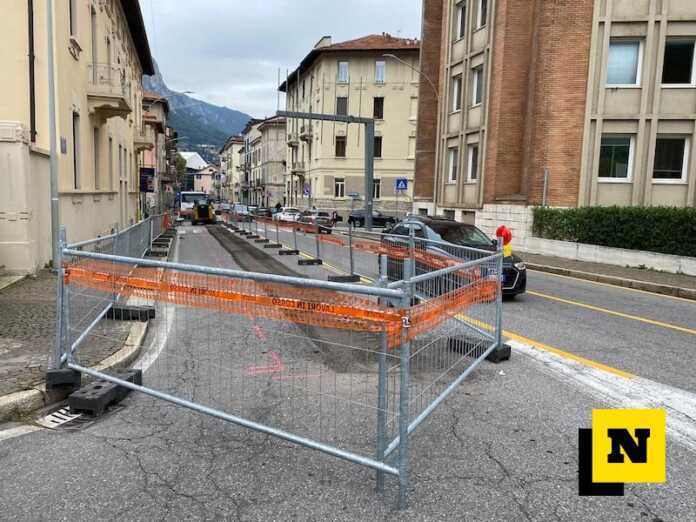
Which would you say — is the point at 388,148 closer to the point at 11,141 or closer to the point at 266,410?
the point at 11,141

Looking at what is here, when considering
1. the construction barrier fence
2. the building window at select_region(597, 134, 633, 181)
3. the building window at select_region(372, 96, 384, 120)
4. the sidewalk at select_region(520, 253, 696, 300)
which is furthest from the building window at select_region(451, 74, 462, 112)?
the building window at select_region(372, 96, 384, 120)

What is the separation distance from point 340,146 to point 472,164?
3039 cm

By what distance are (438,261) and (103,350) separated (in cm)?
451

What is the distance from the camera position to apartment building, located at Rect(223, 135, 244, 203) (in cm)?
13725

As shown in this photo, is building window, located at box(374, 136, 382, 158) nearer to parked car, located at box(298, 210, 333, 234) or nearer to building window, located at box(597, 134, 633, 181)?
parked car, located at box(298, 210, 333, 234)

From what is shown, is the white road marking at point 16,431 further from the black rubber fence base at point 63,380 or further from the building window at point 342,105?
the building window at point 342,105

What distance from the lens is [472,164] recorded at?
28031mm

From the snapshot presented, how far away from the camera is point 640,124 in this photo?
21703 millimetres

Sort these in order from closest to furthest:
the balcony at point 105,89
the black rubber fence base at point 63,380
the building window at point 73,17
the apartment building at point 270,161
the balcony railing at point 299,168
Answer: the black rubber fence base at point 63,380 < the building window at point 73,17 < the balcony at point 105,89 < the balcony railing at point 299,168 < the apartment building at point 270,161

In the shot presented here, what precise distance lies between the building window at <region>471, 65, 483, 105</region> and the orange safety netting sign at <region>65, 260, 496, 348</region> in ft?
79.9

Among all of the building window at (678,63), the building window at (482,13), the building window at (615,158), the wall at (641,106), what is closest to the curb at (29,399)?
the wall at (641,106)

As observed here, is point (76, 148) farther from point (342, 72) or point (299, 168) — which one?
point (299, 168)

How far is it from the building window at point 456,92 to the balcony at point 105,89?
17168 millimetres

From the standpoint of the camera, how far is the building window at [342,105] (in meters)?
56.0
